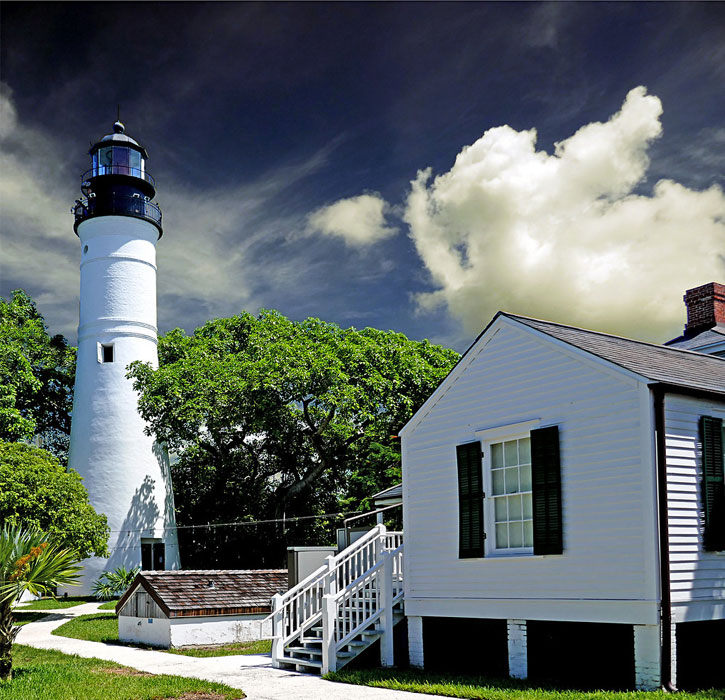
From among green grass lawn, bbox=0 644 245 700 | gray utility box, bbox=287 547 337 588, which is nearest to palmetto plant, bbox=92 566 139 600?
gray utility box, bbox=287 547 337 588

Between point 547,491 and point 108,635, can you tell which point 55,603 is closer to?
point 108,635

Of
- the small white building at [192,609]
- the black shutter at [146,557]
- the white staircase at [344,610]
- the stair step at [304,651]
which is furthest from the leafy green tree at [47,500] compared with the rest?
the stair step at [304,651]

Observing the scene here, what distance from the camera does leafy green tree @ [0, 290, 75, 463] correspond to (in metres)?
33.2

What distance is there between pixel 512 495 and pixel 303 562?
552 centimetres

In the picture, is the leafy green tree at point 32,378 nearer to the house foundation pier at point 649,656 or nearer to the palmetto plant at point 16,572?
the palmetto plant at point 16,572

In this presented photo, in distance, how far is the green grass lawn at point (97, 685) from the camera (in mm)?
10547

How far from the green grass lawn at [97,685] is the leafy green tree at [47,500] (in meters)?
11.7

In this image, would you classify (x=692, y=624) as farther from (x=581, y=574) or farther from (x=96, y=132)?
(x=96, y=132)

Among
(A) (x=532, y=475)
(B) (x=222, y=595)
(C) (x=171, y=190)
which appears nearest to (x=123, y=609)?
(B) (x=222, y=595)

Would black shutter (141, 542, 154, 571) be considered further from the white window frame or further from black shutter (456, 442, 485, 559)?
the white window frame

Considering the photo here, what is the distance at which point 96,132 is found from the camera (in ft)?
115

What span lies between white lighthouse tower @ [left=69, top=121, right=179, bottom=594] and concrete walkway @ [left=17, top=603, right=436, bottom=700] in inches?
521

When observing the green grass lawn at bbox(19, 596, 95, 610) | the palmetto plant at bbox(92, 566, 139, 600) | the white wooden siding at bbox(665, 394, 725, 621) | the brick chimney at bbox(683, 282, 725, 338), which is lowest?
the green grass lawn at bbox(19, 596, 95, 610)

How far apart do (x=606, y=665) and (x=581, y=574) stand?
1156mm
